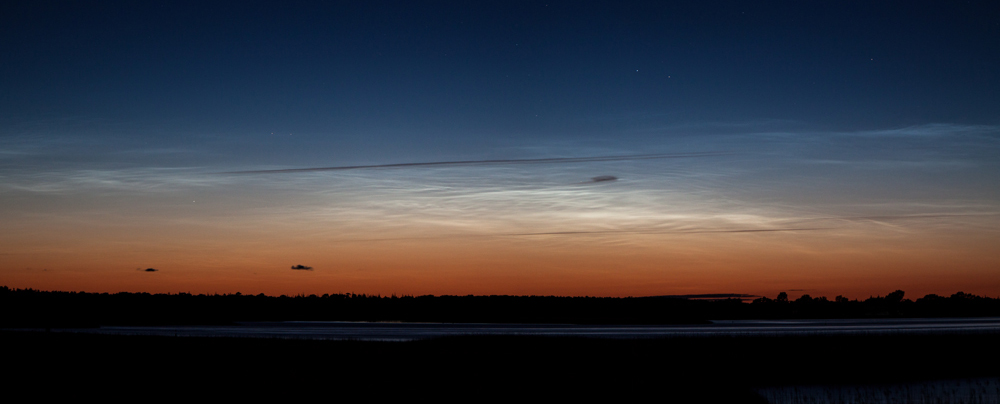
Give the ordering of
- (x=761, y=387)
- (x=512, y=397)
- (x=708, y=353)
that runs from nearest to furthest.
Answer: (x=512, y=397), (x=761, y=387), (x=708, y=353)

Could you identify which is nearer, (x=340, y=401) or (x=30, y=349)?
(x=340, y=401)

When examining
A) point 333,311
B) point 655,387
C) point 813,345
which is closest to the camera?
point 655,387

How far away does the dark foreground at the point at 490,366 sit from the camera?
27.0 m

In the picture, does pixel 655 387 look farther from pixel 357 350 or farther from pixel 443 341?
pixel 443 341

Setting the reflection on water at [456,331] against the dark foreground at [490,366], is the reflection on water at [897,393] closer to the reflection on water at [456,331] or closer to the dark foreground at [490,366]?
the dark foreground at [490,366]

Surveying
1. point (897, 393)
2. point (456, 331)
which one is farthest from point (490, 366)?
point (456, 331)

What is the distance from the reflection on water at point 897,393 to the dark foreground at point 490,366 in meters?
1.67

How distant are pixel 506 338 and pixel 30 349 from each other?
26094 mm

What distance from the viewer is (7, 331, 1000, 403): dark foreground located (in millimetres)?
27016

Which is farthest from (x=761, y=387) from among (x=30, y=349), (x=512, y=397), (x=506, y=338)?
(x=30, y=349)

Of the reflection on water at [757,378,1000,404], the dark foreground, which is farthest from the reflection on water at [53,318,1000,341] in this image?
the reflection on water at [757,378,1000,404]

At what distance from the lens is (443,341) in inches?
1831

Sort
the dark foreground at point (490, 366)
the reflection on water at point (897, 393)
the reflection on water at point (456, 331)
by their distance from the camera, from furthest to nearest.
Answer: the reflection on water at point (456, 331)
the reflection on water at point (897, 393)
the dark foreground at point (490, 366)

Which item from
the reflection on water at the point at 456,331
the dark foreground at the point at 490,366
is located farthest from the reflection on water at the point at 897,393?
the reflection on water at the point at 456,331
